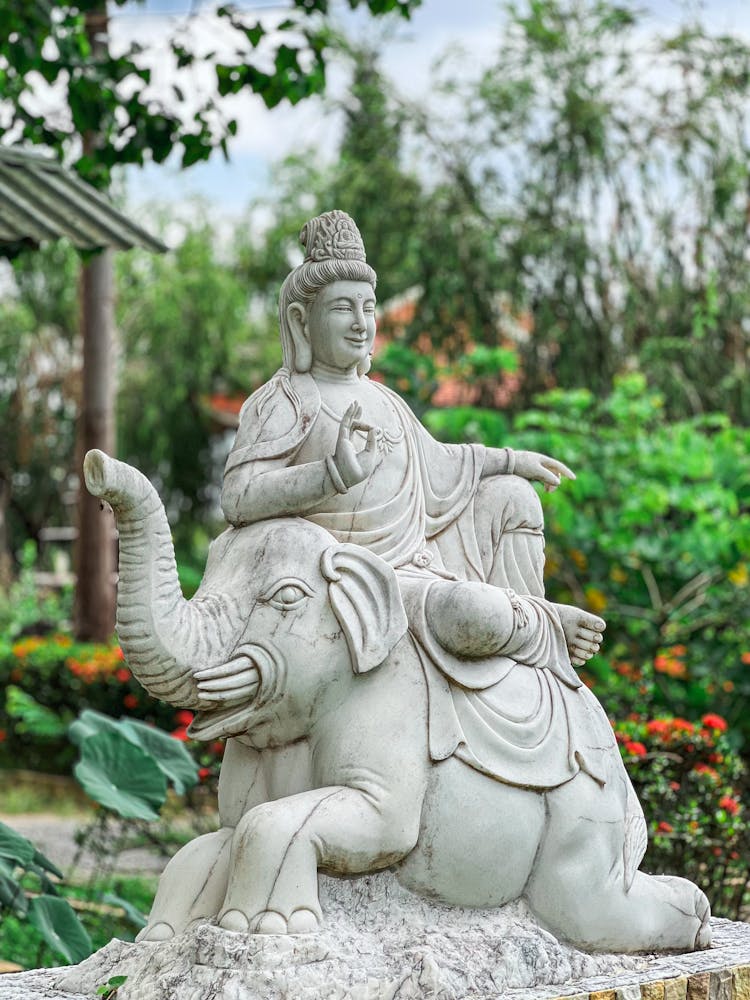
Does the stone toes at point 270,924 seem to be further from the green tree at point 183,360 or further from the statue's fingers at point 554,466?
the green tree at point 183,360

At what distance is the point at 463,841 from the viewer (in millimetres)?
3666

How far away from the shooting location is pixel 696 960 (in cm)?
389

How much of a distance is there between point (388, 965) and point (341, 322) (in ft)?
5.67

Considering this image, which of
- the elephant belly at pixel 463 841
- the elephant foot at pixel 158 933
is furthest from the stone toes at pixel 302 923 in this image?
the elephant foot at pixel 158 933

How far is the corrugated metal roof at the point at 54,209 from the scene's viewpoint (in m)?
5.71

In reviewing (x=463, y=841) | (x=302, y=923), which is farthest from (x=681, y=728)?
(x=302, y=923)

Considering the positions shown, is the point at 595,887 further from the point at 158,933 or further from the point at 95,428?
the point at 95,428

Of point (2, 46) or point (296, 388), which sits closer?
point (296, 388)

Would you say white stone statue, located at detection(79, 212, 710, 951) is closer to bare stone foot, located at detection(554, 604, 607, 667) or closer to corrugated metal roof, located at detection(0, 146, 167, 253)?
bare stone foot, located at detection(554, 604, 607, 667)

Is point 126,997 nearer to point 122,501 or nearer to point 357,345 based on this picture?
point 122,501

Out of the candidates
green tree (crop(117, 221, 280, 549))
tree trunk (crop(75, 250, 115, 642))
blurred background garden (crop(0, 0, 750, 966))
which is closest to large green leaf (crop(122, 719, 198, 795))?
blurred background garden (crop(0, 0, 750, 966))

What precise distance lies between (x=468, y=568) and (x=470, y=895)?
94 cm

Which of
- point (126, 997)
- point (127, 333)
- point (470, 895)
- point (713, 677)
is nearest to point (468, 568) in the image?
point (470, 895)

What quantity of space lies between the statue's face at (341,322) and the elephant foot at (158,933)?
1594 mm
